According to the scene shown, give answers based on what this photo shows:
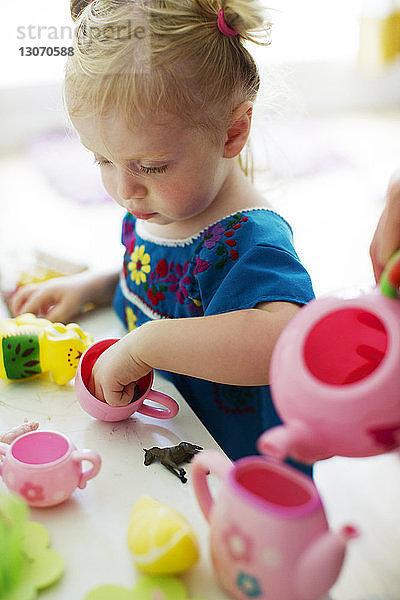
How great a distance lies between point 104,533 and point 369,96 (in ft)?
8.47

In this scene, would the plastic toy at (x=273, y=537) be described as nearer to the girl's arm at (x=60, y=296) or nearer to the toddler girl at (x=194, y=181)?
the toddler girl at (x=194, y=181)

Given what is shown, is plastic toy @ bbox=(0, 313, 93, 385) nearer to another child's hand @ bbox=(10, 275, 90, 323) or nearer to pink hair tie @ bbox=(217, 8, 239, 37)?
another child's hand @ bbox=(10, 275, 90, 323)

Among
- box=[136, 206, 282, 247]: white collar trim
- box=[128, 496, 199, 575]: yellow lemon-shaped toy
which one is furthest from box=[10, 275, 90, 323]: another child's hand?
box=[128, 496, 199, 575]: yellow lemon-shaped toy

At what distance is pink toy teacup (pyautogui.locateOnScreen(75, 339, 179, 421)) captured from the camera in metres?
0.67

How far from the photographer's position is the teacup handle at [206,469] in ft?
1.53

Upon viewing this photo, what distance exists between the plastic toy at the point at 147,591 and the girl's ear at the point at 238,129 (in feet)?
1.51

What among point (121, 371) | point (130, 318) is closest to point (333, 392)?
point (121, 371)

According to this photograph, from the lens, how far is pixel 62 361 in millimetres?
737

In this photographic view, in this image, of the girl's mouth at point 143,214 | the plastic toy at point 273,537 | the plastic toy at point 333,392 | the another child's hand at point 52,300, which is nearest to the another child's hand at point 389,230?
the plastic toy at point 333,392

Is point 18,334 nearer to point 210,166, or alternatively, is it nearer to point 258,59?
point 210,166

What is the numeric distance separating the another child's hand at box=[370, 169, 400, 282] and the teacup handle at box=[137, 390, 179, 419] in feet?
0.76

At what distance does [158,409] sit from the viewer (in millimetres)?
695

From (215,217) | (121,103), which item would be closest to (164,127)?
(121,103)

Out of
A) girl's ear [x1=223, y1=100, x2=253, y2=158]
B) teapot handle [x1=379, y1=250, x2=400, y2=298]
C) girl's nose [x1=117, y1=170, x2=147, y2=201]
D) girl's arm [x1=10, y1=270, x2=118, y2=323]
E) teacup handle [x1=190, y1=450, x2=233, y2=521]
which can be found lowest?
girl's arm [x1=10, y1=270, x2=118, y2=323]
